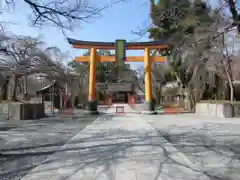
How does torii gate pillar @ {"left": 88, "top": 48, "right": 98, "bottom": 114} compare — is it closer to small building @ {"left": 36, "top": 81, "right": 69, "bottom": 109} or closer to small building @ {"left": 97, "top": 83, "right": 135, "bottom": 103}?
small building @ {"left": 36, "top": 81, "right": 69, "bottom": 109}

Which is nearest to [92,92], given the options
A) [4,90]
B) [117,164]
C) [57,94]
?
[57,94]

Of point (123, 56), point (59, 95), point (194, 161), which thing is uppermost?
point (123, 56)

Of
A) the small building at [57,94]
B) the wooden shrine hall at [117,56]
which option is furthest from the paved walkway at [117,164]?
the small building at [57,94]

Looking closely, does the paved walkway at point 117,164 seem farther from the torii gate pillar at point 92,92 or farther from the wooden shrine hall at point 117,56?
the wooden shrine hall at point 117,56

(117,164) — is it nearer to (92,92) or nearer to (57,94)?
(92,92)

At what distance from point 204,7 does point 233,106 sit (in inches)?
666

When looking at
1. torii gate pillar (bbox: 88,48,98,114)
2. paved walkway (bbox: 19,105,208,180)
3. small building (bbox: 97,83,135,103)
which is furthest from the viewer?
small building (bbox: 97,83,135,103)

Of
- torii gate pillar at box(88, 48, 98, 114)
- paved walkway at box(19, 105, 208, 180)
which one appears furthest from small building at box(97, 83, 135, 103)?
paved walkway at box(19, 105, 208, 180)

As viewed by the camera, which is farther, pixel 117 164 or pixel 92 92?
pixel 92 92

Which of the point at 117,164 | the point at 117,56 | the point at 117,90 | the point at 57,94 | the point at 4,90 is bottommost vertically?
the point at 117,164

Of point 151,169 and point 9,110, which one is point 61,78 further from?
point 151,169

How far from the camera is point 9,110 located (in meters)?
17.5

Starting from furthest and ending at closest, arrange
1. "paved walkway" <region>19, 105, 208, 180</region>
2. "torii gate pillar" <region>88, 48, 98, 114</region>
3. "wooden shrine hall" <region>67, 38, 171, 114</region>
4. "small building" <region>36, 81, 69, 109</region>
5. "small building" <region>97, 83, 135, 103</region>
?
"small building" <region>97, 83, 135, 103</region> → "small building" <region>36, 81, 69, 109</region> → "torii gate pillar" <region>88, 48, 98, 114</region> → "wooden shrine hall" <region>67, 38, 171, 114</region> → "paved walkway" <region>19, 105, 208, 180</region>

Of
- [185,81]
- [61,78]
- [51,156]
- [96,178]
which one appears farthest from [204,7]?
[185,81]
